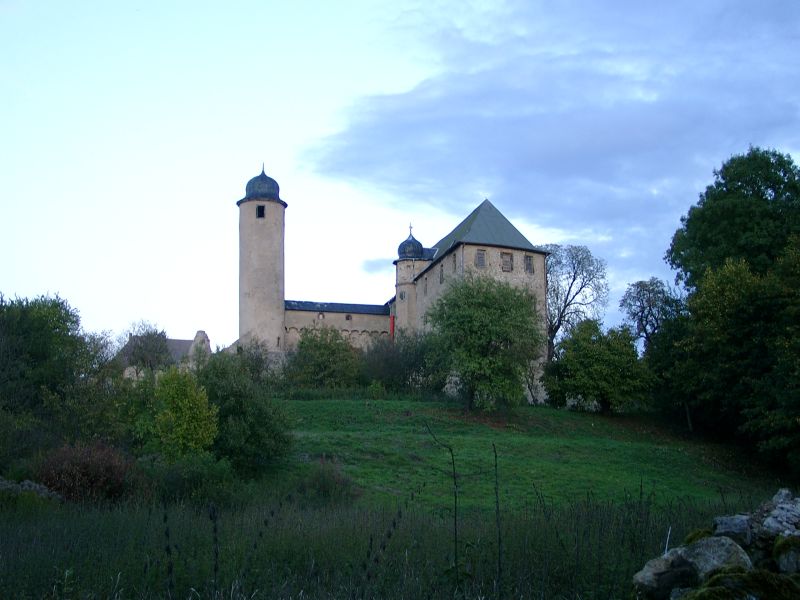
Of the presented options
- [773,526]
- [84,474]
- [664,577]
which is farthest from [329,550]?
[84,474]

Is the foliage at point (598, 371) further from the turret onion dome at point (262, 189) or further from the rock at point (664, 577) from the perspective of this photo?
the rock at point (664, 577)

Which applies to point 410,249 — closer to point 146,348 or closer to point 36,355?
point 146,348

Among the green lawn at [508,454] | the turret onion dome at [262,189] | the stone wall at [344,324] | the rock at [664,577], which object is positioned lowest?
the green lawn at [508,454]

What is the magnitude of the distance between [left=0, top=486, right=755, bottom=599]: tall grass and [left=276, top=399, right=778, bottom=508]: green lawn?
7097 mm

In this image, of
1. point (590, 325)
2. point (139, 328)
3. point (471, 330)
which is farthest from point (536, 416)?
point (139, 328)

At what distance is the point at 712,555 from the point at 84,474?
12.5 metres

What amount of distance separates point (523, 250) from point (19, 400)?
124ft

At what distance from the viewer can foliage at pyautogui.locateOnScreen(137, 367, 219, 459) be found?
22.3m

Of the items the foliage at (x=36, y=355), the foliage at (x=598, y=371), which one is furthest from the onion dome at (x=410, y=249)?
the foliage at (x=36, y=355)

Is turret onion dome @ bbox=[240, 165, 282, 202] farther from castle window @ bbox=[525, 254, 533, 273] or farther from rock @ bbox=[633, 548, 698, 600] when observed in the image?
rock @ bbox=[633, 548, 698, 600]

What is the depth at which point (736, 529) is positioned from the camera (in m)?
7.76

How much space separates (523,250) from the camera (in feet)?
184

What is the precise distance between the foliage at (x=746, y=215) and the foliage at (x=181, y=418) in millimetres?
25933

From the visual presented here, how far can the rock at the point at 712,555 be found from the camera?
661 cm
